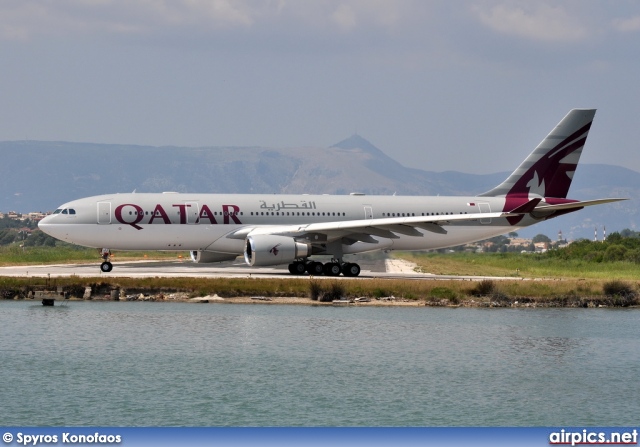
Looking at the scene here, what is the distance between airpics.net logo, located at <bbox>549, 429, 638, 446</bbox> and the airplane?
92.2 ft

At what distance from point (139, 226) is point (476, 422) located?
3257cm

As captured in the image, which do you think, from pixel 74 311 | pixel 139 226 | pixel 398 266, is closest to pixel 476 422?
pixel 74 311

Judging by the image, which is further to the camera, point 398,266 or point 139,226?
point 398,266

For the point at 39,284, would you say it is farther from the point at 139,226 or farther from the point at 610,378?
the point at 610,378

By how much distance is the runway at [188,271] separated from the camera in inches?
2174

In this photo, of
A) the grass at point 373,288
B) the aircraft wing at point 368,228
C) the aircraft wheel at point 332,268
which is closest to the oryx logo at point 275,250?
the aircraft wing at point 368,228

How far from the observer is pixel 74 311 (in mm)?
45375

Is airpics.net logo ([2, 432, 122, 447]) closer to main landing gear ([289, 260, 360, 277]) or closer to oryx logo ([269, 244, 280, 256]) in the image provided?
oryx logo ([269, 244, 280, 256])

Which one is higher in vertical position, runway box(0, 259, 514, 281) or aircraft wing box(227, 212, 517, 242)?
aircraft wing box(227, 212, 517, 242)

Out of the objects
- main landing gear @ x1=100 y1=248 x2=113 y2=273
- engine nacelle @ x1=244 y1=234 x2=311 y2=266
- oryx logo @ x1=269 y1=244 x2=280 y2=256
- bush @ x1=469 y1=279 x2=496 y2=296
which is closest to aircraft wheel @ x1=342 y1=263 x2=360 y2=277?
engine nacelle @ x1=244 y1=234 x2=311 y2=266

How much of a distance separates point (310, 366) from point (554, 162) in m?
34.6

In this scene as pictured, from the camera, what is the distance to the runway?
55.2 meters

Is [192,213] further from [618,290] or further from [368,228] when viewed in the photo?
[618,290]

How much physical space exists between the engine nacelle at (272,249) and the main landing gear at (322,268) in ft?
7.24
